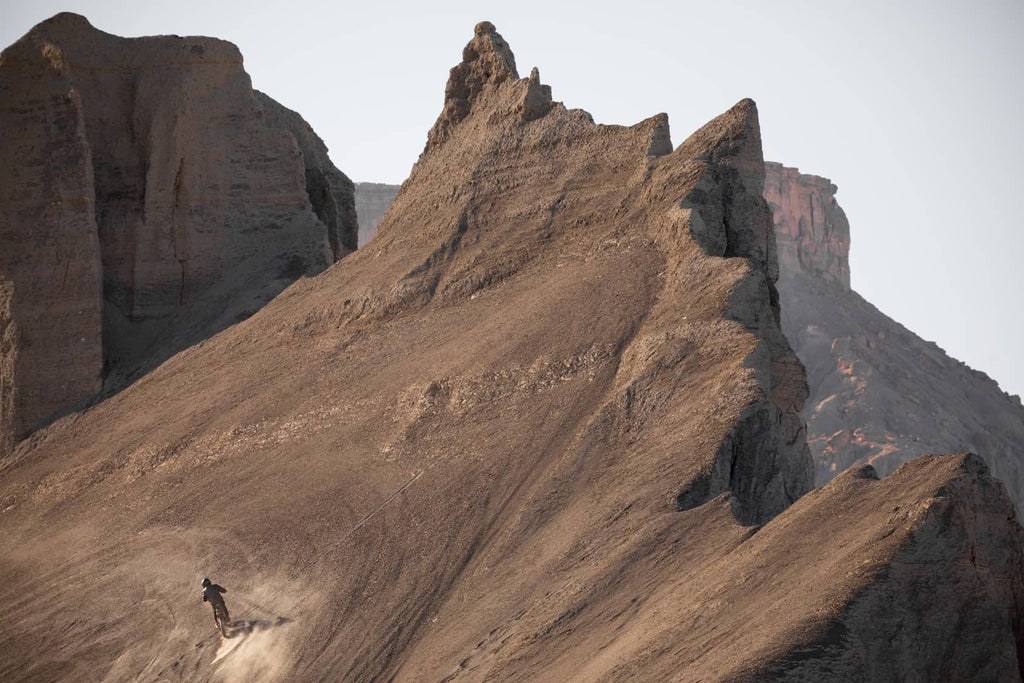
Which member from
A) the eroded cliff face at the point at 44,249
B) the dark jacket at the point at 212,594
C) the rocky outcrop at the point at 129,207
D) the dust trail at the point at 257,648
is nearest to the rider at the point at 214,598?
the dark jacket at the point at 212,594

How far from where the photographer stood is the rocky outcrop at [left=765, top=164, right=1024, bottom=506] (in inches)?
2697

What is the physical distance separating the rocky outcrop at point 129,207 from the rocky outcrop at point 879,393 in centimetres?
3533

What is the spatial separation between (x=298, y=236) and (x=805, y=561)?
61.6ft

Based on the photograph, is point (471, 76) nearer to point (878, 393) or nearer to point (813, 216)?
point (878, 393)

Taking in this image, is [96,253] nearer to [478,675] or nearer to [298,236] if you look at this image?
[298,236]

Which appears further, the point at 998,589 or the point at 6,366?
the point at 6,366

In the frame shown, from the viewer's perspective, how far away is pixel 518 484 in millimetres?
19781

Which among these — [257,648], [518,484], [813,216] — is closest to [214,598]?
[257,648]

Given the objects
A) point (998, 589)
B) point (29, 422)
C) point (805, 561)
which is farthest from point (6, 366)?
point (998, 589)

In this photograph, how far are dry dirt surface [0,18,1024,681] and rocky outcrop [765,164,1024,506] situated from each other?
3786cm

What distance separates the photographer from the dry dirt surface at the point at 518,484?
14906 millimetres

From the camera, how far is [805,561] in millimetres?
15312

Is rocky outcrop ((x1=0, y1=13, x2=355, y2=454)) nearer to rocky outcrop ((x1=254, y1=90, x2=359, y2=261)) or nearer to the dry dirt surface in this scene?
the dry dirt surface

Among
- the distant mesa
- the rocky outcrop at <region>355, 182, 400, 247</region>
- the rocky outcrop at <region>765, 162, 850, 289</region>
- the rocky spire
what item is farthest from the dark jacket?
the rocky outcrop at <region>355, 182, 400, 247</region>
